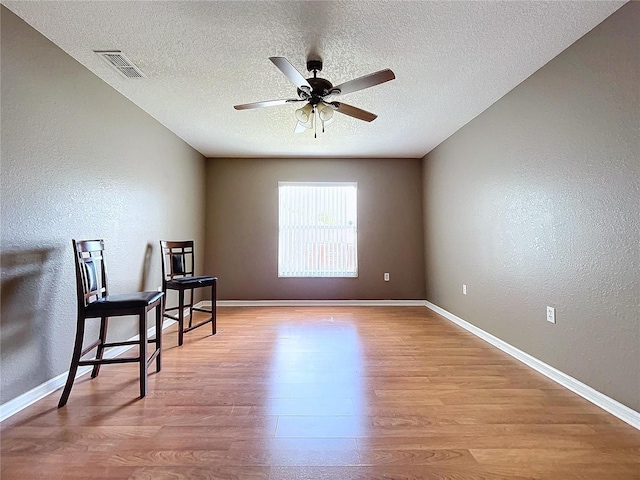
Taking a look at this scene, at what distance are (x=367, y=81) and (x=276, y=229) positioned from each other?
2.91 metres

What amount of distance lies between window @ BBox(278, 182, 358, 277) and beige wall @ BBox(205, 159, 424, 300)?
110 mm

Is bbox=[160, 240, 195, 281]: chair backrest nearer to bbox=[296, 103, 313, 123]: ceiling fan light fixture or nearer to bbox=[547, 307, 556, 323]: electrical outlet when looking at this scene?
bbox=[296, 103, 313, 123]: ceiling fan light fixture

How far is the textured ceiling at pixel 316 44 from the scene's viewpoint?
5.27ft

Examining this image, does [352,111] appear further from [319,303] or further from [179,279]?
[319,303]

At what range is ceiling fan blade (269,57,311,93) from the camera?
5.38ft

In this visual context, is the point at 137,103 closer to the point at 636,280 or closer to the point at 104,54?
the point at 104,54

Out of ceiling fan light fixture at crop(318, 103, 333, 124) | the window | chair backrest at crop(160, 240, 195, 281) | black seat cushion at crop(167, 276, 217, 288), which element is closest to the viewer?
ceiling fan light fixture at crop(318, 103, 333, 124)

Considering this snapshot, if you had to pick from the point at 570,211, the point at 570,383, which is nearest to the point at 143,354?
the point at 570,383

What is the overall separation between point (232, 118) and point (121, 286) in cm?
193

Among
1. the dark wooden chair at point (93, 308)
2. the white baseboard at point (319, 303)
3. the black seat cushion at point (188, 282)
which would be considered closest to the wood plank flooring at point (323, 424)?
the dark wooden chair at point (93, 308)

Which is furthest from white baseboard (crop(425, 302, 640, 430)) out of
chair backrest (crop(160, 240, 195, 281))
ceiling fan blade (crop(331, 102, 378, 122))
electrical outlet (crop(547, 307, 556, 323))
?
chair backrest (crop(160, 240, 195, 281))

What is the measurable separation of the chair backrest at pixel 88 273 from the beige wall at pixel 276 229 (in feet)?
7.77

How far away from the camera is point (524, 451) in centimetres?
130

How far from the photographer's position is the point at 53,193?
6.16 ft
